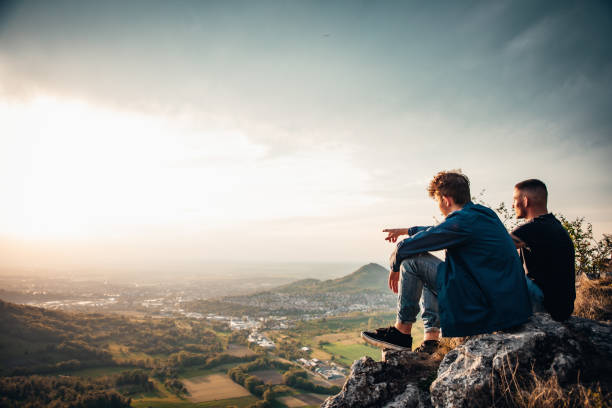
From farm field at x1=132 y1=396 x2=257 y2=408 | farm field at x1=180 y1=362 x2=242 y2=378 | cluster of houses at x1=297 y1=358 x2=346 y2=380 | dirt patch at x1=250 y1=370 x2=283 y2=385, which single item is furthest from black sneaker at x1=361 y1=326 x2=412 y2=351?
farm field at x1=180 y1=362 x2=242 y2=378

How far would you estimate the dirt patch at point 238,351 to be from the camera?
43463mm

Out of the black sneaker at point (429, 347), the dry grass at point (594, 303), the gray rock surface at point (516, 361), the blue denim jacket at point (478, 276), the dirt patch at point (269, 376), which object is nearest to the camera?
the gray rock surface at point (516, 361)

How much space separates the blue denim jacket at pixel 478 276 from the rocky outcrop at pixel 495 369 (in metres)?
0.24

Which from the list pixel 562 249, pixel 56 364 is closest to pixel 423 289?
pixel 562 249

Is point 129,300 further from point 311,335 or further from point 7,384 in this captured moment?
point 311,335

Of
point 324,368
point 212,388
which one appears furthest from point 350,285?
point 212,388

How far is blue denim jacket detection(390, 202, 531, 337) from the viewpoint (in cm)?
314

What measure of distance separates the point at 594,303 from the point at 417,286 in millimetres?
4452

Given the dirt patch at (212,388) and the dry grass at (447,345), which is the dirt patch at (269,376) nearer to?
the dirt patch at (212,388)

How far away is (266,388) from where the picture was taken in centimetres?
3027

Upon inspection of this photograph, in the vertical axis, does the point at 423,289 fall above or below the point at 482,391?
above

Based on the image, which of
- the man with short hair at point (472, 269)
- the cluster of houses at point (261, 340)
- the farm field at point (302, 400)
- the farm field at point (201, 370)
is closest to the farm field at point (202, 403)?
the farm field at point (302, 400)

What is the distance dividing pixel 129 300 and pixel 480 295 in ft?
388

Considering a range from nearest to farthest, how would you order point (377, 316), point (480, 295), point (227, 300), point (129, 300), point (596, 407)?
point (596, 407) → point (480, 295) → point (377, 316) → point (227, 300) → point (129, 300)
